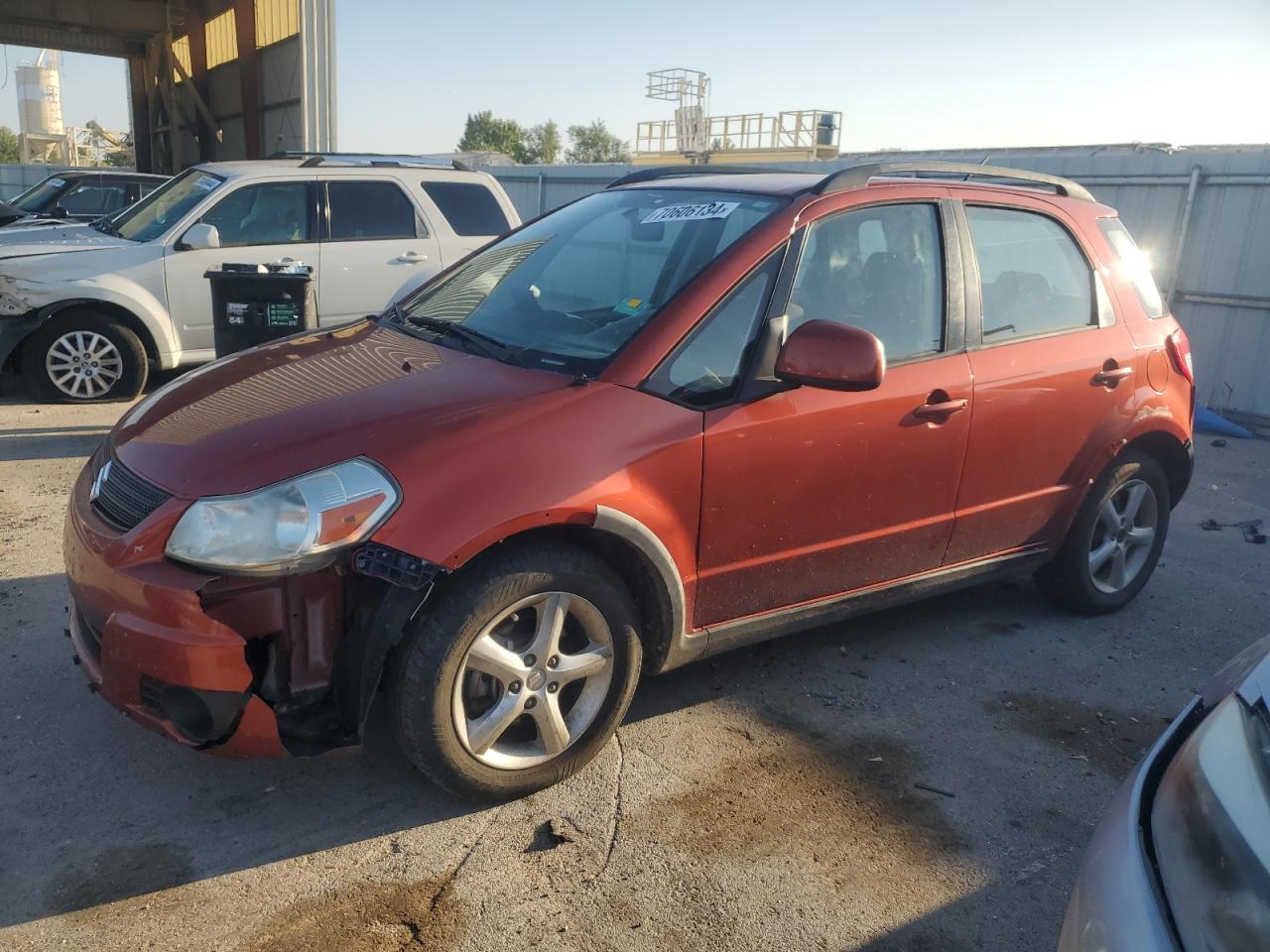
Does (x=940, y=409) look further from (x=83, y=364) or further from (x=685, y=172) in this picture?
(x=83, y=364)

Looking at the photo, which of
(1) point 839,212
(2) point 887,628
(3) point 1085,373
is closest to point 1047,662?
(2) point 887,628

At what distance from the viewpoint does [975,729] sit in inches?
148

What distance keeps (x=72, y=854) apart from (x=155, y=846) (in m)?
0.21

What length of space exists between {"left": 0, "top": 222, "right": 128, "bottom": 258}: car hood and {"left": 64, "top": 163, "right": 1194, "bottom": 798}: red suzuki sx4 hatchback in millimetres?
4593

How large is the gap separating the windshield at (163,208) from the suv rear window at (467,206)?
1.71 m

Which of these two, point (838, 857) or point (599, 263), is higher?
point (599, 263)

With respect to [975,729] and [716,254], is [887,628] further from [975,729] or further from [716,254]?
[716,254]

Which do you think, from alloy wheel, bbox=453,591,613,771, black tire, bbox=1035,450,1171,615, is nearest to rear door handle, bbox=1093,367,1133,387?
black tire, bbox=1035,450,1171,615

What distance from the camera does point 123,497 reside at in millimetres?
2943

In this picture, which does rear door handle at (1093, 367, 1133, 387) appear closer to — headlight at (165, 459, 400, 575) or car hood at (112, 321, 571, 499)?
car hood at (112, 321, 571, 499)

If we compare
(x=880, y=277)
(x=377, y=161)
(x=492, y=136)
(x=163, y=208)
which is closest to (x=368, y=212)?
(x=377, y=161)

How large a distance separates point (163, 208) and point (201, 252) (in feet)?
2.58

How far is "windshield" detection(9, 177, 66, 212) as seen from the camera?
44.2 ft

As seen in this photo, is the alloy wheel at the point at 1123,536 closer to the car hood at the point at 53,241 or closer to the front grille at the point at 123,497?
the front grille at the point at 123,497
